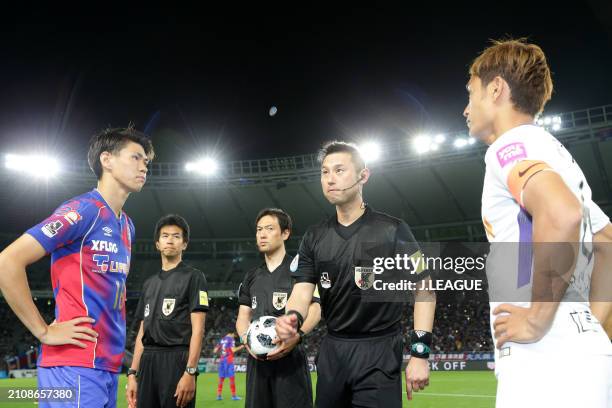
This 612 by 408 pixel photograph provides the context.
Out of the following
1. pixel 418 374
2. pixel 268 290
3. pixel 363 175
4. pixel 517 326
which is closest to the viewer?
pixel 517 326

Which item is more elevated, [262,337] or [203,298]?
[203,298]

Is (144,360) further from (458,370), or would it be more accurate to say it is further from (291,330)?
(458,370)

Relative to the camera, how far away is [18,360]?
29.3 meters

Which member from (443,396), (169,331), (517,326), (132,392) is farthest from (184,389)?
(443,396)

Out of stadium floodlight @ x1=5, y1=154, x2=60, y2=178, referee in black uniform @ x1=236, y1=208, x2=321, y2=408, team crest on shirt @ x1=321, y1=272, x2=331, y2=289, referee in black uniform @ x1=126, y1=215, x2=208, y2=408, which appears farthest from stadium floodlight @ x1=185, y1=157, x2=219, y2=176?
team crest on shirt @ x1=321, y1=272, x2=331, y2=289

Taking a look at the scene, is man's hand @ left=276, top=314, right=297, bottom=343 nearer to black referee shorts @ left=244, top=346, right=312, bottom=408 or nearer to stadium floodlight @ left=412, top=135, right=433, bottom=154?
black referee shorts @ left=244, top=346, right=312, bottom=408

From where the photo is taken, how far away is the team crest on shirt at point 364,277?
4.19 metres

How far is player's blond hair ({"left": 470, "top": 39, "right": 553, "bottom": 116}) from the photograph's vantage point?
234 centimetres

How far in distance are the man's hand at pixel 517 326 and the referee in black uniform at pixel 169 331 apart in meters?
3.99

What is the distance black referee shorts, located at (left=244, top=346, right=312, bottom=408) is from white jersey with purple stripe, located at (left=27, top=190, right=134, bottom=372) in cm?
178

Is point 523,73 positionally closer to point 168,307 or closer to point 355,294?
point 355,294

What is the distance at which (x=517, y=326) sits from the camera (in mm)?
2039

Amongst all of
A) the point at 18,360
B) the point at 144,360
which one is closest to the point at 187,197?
the point at 18,360

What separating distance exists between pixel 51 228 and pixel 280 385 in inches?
106
